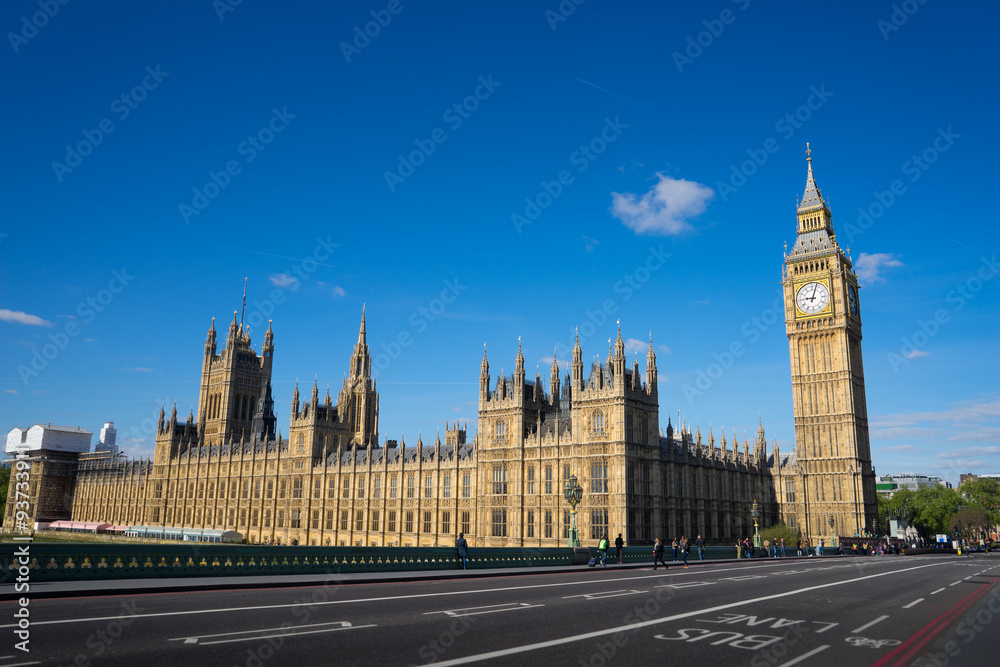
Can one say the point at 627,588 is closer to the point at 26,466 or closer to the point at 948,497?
the point at 948,497

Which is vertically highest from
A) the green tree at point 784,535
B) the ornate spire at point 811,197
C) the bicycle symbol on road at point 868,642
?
Result: the ornate spire at point 811,197

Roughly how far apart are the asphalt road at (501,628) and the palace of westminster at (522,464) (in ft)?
123

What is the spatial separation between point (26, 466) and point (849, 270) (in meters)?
143

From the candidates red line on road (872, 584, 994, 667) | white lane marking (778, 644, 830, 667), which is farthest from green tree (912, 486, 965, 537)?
white lane marking (778, 644, 830, 667)

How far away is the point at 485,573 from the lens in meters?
30.9

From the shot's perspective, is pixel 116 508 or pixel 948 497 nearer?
pixel 948 497

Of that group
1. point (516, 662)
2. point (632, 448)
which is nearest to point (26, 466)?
point (632, 448)

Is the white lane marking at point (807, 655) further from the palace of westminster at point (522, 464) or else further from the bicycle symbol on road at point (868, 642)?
the palace of westminster at point (522, 464)

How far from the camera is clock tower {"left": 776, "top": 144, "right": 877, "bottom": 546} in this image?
84188mm

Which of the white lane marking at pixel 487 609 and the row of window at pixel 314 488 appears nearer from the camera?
the white lane marking at pixel 487 609

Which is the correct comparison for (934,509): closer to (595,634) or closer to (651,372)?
(651,372)

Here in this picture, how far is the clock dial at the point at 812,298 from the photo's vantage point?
298ft

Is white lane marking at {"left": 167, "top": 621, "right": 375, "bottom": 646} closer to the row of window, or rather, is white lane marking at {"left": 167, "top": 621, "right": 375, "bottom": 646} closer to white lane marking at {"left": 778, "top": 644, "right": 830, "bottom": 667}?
white lane marking at {"left": 778, "top": 644, "right": 830, "bottom": 667}

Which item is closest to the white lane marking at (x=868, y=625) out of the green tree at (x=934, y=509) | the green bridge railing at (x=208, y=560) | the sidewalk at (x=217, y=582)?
the sidewalk at (x=217, y=582)
